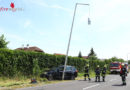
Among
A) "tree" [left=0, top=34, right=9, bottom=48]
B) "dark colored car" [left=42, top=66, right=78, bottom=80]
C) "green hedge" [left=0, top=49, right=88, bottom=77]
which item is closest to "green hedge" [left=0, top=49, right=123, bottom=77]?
"green hedge" [left=0, top=49, right=88, bottom=77]

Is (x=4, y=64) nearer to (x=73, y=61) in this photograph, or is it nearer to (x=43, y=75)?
(x=43, y=75)

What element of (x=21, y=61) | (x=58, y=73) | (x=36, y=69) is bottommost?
(x=58, y=73)

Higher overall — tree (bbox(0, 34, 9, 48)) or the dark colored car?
tree (bbox(0, 34, 9, 48))

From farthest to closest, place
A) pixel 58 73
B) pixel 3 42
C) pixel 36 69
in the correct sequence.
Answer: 1. pixel 3 42
2. pixel 58 73
3. pixel 36 69

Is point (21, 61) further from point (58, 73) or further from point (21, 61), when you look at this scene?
point (58, 73)

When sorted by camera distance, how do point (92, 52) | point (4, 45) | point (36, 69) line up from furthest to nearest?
point (92, 52)
point (4, 45)
point (36, 69)

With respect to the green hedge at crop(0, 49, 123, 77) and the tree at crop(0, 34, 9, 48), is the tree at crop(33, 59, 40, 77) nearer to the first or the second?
the green hedge at crop(0, 49, 123, 77)

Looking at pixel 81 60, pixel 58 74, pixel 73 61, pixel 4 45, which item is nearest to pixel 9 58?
pixel 58 74

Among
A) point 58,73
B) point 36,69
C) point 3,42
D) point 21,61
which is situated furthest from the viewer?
point 3,42

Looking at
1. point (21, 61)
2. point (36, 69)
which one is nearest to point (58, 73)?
point (36, 69)

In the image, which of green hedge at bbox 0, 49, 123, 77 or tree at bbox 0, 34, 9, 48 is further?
tree at bbox 0, 34, 9, 48

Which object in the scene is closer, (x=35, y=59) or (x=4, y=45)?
(x=35, y=59)

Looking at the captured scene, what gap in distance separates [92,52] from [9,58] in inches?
4600

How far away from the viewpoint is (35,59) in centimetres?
2083
